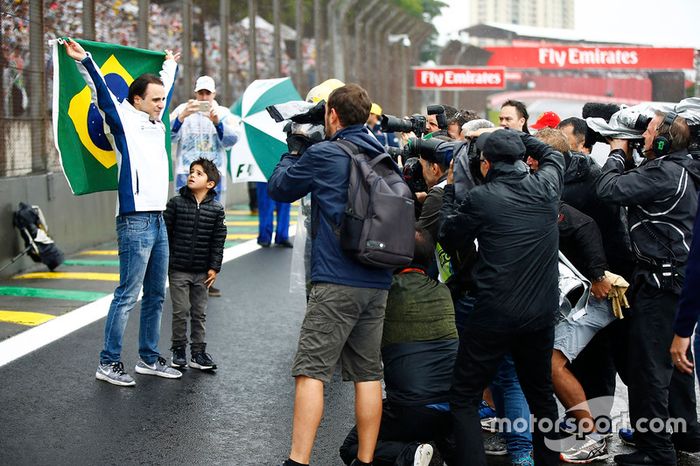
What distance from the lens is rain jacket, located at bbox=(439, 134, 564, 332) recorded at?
190 inches

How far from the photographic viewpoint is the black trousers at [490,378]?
4.91 m

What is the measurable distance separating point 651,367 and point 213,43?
14.2 metres

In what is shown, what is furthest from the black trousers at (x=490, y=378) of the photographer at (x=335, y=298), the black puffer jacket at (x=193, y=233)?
the black puffer jacket at (x=193, y=233)

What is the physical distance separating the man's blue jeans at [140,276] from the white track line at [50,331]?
1.02 metres

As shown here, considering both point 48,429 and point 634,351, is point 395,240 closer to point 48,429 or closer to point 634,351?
point 634,351

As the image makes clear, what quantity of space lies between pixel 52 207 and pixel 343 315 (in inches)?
307

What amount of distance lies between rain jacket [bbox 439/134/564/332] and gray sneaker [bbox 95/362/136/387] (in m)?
2.61

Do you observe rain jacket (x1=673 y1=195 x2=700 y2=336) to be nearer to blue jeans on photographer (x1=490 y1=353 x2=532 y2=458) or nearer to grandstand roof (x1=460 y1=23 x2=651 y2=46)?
blue jeans on photographer (x1=490 y1=353 x2=532 y2=458)

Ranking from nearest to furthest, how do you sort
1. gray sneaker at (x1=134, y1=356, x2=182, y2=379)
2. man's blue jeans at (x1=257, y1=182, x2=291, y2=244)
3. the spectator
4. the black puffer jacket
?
gray sneaker at (x1=134, y1=356, x2=182, y2=379), the black puffer jacket, the spectator, man's blue jeans at (x1=257, y1=182, x2=291, y2=244)

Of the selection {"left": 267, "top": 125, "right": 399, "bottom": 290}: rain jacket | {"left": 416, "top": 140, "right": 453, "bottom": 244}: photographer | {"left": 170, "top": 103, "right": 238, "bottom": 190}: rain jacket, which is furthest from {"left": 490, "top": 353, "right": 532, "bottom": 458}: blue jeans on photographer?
{"left": 170, "top": 103, "right": 238, "bottom": 190}: rain jacket

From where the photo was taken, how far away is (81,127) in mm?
6715

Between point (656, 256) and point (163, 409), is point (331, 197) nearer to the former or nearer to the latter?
point (656, 256)

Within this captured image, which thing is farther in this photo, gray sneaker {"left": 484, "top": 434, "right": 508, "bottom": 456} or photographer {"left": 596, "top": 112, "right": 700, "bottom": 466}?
gray sneaker {"left": 484, "top": 434, "right": 508, "bottom": 456}

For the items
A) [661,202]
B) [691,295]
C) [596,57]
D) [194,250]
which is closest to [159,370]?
[194,250]
